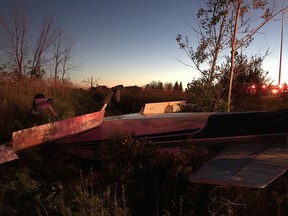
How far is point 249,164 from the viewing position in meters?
4.18

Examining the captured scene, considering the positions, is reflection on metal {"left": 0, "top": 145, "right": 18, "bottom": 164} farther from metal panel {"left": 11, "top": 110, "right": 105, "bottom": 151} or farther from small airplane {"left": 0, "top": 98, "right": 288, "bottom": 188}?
metal panel {"left": 11, "top": 110, "right": 105, "bottom": 151}

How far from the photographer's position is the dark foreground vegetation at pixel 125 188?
415 cm

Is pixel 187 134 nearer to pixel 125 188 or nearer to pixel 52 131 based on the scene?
pixel 125 188

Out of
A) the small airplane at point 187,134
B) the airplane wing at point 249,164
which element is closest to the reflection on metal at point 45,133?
the small airplane at point 187,134

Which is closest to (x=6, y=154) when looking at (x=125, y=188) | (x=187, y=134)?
(x=125, y=188)

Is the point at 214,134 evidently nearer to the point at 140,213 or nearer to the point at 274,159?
the point at 274,159

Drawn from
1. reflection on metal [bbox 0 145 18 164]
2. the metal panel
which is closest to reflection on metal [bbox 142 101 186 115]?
the metal panel

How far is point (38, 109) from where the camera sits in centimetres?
727

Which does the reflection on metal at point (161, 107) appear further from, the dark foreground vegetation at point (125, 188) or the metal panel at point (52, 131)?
the dark foreground vegetation at point (125, 188)

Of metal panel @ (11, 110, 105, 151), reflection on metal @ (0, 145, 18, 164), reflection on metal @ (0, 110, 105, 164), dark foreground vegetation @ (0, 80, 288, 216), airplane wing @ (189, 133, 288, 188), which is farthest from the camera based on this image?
metal panel @ (11, 110, 105, 151)

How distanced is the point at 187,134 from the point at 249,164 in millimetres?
1743

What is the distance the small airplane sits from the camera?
188 inches

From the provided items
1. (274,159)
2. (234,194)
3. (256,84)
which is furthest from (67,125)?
(256,84)

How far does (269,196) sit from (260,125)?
4.58ft
